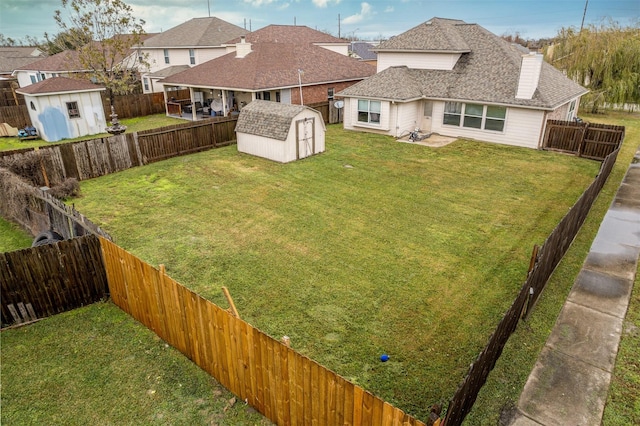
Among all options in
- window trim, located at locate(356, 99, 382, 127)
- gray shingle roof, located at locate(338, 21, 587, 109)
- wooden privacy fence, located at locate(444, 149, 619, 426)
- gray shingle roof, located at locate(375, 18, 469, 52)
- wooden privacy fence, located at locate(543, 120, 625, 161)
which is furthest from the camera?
gray shingle roof, located at locate(375, 18, 469, 52)

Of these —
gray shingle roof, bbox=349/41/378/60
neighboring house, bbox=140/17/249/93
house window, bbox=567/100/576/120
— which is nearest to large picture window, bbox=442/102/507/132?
house window, bbox=567/100/576/120

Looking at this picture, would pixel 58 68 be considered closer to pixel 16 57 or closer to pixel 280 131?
pixel 16 57

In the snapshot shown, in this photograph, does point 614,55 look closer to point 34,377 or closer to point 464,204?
point 464,204

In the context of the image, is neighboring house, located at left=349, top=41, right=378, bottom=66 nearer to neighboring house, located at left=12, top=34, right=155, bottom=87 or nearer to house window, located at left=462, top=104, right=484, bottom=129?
neighboring house, located at left=12, top=34, right=155, bottom=87

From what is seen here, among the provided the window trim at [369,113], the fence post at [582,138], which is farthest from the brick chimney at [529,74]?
the window trim at [369,113]

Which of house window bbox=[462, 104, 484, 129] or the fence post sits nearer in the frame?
the fence post

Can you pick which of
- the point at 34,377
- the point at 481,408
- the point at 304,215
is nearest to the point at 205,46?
the point at 304,215

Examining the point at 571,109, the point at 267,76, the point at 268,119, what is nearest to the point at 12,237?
the point at 268,119

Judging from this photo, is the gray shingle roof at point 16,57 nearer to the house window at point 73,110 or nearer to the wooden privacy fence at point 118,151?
the house window at point 73,110
